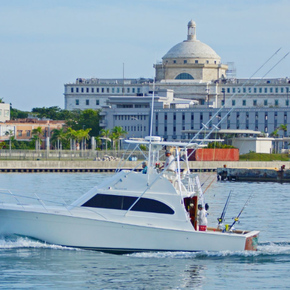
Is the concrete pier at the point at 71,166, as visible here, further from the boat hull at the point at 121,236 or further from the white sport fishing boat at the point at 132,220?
the boat hull at the point at 121,236

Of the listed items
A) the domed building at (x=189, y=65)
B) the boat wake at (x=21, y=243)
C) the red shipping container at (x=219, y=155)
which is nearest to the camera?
the boat wake at (x=21, y=243)

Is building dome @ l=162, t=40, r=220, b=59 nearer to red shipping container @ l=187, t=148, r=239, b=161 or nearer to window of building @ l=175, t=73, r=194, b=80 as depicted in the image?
window of building @ l=175, t=73, r=194, b=80

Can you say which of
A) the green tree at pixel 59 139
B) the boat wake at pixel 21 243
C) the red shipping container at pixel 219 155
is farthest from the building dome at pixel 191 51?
the boat wake at pixel 21 243

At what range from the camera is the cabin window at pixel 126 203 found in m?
29.5

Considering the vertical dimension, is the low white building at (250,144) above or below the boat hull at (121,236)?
above

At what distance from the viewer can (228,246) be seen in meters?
29.5

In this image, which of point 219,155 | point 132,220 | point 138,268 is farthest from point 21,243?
point 219,155

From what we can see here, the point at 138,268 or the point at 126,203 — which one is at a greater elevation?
the point at 126,203

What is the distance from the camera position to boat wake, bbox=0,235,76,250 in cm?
3006

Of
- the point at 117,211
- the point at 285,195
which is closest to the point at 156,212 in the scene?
the point at 117,211

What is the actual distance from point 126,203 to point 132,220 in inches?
26.4

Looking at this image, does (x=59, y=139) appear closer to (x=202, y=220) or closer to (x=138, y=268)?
(x=202, y=220)

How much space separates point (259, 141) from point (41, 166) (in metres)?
40.2

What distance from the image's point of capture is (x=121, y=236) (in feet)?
96.4
